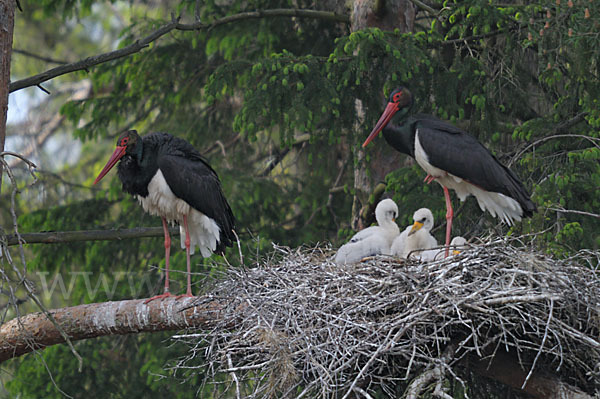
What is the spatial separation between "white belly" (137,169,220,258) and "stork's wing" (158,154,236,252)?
52 mm

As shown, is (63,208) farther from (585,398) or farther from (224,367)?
(585,398)

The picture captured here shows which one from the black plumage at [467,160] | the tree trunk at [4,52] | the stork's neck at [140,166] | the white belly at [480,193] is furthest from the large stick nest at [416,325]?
the stork's neck at [140,166]

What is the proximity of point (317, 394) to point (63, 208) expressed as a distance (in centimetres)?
544

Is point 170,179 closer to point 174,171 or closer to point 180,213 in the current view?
point 174,171

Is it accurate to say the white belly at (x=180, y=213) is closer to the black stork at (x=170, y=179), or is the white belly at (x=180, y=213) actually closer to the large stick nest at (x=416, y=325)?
the black stork at (x=170, y=179)

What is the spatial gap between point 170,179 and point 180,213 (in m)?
0.40

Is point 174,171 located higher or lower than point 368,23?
→ lower

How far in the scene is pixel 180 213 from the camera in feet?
22.3

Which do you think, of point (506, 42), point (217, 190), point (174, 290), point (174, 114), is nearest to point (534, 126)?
point (506, 42)

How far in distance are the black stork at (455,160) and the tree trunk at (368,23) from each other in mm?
1377

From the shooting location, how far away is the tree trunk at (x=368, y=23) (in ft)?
25.7

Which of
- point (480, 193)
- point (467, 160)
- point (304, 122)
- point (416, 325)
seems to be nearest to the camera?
point (416, 325)

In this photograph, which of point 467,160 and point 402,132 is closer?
point 467,160

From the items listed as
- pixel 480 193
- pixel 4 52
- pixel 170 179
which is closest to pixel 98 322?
pixel 170 179
